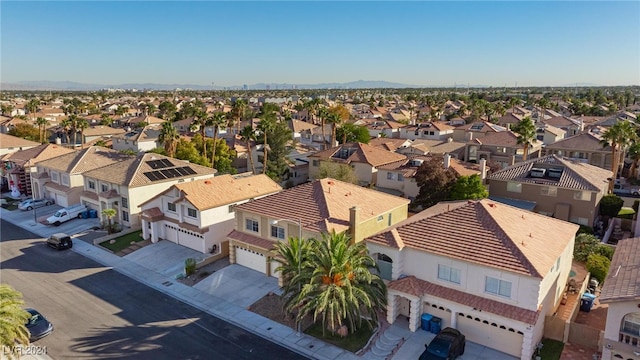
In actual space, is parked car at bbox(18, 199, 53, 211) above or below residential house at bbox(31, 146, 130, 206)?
below

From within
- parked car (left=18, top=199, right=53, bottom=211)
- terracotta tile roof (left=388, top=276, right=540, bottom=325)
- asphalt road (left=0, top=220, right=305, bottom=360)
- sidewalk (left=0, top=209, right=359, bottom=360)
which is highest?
terracotta tile roof (left=388, top=276, right=540, bottom=325)

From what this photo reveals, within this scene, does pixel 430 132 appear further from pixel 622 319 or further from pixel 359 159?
pixel 622 319

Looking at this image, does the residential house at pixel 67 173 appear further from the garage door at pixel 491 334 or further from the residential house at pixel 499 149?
the residential house at pixel 499 149

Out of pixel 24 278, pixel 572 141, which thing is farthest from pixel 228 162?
pixel 572 141

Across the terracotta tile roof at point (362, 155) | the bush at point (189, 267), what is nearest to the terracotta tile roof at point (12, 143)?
the terracotta tile roof at point (362, 155)

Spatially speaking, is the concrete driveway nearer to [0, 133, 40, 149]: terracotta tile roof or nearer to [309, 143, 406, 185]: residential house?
[309, 143, 406, 185]: residential house

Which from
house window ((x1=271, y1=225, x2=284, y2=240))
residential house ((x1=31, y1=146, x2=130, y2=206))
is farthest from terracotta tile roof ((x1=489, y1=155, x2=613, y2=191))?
residential house ((x1=31, y1=146, x2=130, y2=206))
